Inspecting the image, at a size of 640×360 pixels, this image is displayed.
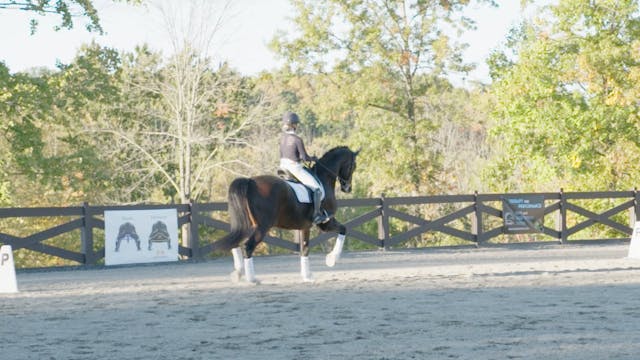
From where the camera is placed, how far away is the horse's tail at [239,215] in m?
13.9

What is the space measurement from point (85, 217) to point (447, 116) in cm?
2063

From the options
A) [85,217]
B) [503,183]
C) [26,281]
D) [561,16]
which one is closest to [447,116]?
[503,183]

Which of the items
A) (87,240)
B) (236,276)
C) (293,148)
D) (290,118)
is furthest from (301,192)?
(87,240)

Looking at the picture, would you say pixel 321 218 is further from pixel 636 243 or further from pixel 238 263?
pixel 636 243

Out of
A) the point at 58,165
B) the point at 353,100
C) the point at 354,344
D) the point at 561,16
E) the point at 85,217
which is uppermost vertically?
the point at 561,16

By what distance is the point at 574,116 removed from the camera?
31578 mm

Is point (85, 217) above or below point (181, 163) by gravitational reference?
below

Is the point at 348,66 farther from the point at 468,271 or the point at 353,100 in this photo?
the point at 468,271

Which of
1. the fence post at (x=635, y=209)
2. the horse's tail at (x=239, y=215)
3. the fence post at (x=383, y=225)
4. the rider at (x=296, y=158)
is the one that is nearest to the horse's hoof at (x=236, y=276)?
the horse's tail at (x=239, y=215)

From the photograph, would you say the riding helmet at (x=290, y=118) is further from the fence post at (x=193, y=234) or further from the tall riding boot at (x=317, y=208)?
the fence post at (x=193, y=234)

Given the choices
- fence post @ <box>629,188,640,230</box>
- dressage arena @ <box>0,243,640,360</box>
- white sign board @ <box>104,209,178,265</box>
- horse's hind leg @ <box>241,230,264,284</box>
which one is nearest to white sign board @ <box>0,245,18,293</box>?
dressage arena @ <box>0,243,640,360</box>

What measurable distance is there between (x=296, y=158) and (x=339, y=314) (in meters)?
4.46

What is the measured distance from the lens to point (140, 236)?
20.3m

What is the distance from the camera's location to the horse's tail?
1393 centimetres
